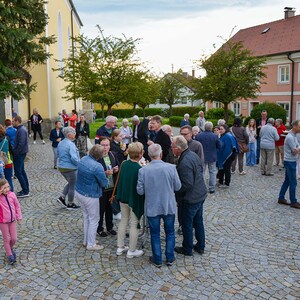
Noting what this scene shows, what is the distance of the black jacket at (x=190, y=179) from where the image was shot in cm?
579

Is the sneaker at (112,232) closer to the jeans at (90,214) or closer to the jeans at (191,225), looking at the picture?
the jeans at (90,214)

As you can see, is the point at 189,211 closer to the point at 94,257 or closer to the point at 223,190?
the point at 94,257

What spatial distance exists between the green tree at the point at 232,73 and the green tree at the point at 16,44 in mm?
12877

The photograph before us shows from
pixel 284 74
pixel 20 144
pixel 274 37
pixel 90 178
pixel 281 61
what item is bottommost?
pixel 90 178

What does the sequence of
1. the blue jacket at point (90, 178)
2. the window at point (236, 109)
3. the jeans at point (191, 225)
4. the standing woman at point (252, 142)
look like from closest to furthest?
the jeans at point (191, 225) → the blue jacket at point (90, 178) → the standing woman at point (252, 142) → the window at point (236, 109)

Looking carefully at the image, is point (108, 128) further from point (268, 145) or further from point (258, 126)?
point (258, 126)

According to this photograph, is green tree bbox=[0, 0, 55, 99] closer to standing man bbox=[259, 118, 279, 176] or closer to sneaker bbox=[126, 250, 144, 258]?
standing man bbox=[259, 118, 279, 176]

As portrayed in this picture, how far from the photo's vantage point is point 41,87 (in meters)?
25.4

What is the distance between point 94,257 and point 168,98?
51732mm

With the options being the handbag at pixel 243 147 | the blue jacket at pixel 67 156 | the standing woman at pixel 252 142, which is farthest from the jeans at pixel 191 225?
the standing woman at pixel 252 142

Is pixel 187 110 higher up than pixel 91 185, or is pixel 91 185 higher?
pixel 187 110

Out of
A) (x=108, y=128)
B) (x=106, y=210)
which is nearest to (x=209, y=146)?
(x=108, y=128)

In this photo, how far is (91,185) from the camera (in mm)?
6105

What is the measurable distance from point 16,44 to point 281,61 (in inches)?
1107
